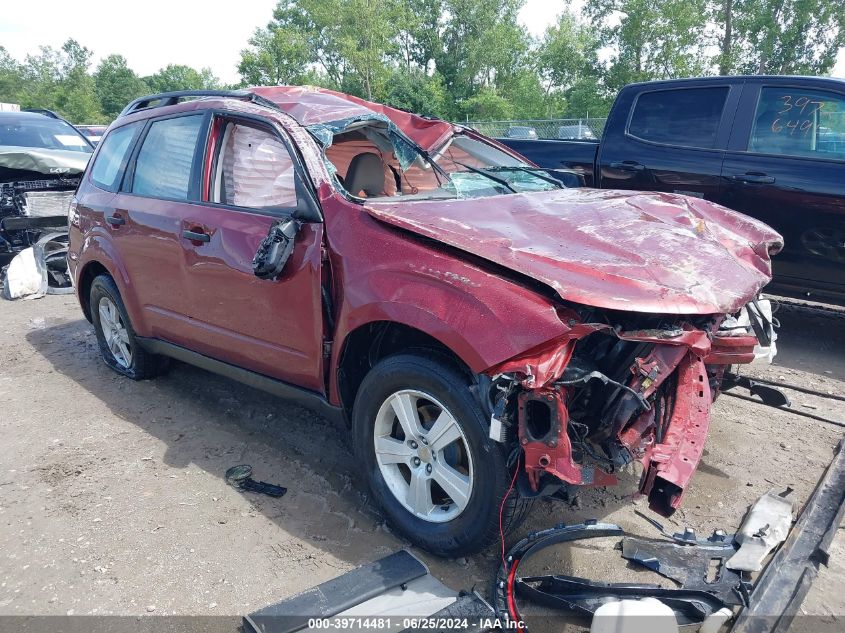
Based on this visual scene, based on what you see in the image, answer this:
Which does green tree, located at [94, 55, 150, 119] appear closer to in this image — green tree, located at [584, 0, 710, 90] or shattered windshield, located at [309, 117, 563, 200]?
green tree, located at [584, 0, 710, 90]

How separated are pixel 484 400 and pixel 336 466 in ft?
4.57

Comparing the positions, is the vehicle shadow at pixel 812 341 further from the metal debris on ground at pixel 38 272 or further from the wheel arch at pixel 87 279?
the metal debris on ground at pixel 38 272

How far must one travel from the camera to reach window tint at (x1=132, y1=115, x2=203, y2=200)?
364cm

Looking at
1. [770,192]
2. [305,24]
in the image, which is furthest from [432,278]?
[305,24]

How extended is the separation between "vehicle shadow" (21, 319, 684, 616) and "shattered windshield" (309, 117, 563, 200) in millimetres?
1472

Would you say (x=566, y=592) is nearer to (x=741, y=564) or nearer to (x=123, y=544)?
(x=741, y=564)

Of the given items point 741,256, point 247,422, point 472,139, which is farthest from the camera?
point 472,139

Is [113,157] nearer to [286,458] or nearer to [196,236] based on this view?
[196,236]

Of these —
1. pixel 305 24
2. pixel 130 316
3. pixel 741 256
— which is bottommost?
pixel 130 316

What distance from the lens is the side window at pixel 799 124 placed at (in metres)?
4.74

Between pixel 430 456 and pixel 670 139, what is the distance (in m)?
4.23

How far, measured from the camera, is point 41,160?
7629mm

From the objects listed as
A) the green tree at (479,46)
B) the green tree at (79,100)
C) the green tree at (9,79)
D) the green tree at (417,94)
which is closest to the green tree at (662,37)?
the green tree at (417,94)

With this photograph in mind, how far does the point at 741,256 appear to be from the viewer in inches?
120
